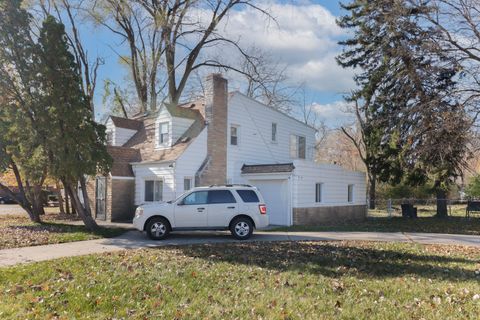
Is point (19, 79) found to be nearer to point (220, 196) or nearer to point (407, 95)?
point (220, 196)

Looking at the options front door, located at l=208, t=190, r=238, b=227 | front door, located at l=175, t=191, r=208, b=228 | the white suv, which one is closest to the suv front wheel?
the white suv

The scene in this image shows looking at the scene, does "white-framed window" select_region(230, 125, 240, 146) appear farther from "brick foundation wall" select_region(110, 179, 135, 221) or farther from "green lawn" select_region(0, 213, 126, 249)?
"green lawn" select_region(0, 213, 126, 249)

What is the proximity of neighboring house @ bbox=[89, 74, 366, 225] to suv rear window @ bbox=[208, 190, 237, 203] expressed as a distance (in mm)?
5656

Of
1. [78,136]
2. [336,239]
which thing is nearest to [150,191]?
[78,136]

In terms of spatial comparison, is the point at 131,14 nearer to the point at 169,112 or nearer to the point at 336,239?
the point at 169,112

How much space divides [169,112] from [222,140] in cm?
307

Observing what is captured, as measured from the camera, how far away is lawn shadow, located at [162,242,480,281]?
9336 millimetres

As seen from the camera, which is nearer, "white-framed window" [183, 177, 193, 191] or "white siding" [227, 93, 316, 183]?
"white-framed window" [183, 177, 193, 191]

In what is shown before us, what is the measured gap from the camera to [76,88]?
1611cm

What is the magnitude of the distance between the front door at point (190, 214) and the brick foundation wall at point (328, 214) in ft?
23.8

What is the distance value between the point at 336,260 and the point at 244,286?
3657 millimetres

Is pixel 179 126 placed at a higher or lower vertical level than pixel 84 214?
higher

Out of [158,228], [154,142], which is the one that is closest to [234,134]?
[154,142]

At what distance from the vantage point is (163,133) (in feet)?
75.4
